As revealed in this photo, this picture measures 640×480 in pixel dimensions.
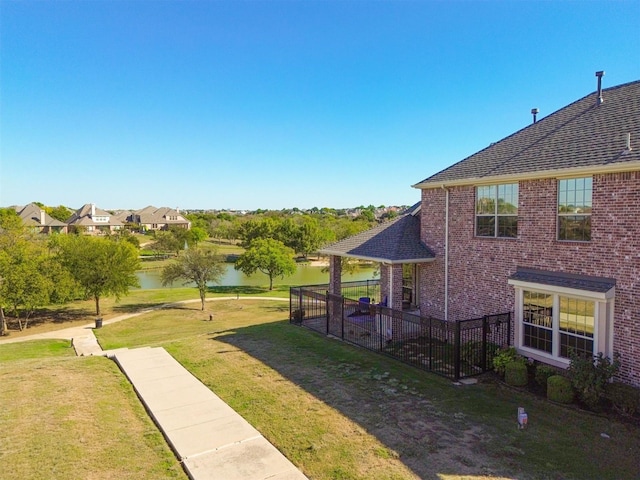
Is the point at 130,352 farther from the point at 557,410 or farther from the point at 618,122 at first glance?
the point at 618,122

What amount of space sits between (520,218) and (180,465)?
32.1 feet

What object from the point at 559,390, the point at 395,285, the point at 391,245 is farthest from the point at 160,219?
the point at 559,390

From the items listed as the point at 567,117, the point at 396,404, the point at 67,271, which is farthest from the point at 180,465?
the point at 67,271

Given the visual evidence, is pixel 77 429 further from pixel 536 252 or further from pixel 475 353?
pixel 536 252

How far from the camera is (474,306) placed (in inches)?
499

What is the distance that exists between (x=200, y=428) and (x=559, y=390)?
7.26 m

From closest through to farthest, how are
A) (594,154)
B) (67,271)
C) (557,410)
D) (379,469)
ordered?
(379,469) < (557,410) < (594,154) < (67,271)

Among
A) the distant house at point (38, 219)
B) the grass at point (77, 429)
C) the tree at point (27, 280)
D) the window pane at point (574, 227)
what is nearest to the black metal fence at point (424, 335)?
the window pane at point (574, 227)

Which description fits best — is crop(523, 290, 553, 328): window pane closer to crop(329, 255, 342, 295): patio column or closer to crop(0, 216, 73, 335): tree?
crop(329, 255, 342, 295): patio column

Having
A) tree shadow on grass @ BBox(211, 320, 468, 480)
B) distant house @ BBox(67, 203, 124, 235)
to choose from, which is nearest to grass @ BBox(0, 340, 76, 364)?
tree shadow on grass @ BBox(211, 320, 468, 480)

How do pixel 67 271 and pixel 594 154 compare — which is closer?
pixel 594 154

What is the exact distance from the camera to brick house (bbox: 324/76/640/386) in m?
8.98

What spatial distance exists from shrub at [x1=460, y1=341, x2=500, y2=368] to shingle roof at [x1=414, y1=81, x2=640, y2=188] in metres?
4.67

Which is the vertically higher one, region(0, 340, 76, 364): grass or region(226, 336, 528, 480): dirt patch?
region(226, 336, 528, 480): dirt patch
